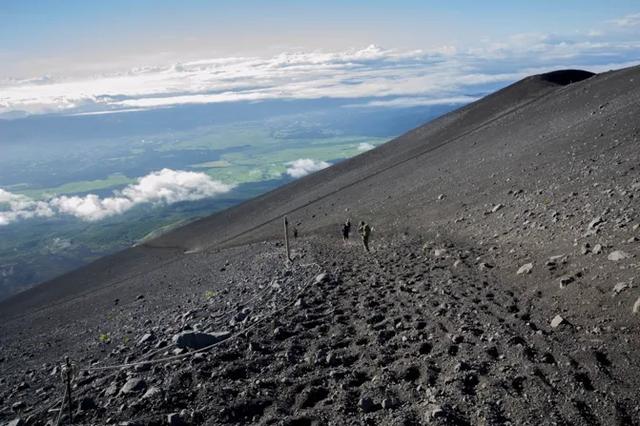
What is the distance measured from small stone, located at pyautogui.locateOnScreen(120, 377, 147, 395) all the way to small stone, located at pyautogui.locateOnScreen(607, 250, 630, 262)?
1034 cm

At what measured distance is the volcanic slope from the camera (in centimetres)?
878

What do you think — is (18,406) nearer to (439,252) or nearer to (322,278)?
(322,278)

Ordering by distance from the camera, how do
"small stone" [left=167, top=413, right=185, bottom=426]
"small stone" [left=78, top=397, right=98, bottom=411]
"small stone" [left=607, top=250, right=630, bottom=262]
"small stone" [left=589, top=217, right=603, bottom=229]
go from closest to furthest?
"small stone" [left=167, top=413, right=185, bottom=426], "small stone" [left=78, top=397, right=98, bottom=411], "small stone" [left=607, top=250, right=630, bottom=262], "small stone" [left=589, top=217, right=603, bottom=229]

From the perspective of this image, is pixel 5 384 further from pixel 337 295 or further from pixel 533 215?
pixel 533 215

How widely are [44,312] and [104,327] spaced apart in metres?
9.96

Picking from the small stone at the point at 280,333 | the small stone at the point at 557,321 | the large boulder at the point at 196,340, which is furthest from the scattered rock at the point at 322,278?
the small stone at the point at 557,321

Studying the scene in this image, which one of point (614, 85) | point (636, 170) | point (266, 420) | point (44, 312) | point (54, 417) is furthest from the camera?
point (614, 85)

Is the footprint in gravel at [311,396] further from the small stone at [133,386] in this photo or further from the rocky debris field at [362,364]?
the small stone at [133,386]

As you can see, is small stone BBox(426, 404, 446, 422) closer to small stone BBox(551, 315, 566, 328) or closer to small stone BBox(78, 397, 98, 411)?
small stone BBox(551, 315, 566, 328)

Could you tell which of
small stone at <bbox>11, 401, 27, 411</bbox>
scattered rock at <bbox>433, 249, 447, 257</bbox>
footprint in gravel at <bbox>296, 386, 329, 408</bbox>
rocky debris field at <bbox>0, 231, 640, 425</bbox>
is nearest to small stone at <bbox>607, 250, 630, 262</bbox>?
rocky debris field at <bbox>0, 231, 640, 425</bbox>

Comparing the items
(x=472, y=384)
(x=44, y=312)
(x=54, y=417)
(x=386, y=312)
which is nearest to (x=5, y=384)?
(x=54, y=417)

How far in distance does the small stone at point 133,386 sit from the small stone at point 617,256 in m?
10.3

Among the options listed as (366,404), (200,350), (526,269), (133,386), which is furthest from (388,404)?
(526,269)

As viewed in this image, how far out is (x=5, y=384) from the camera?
14.0 metres
